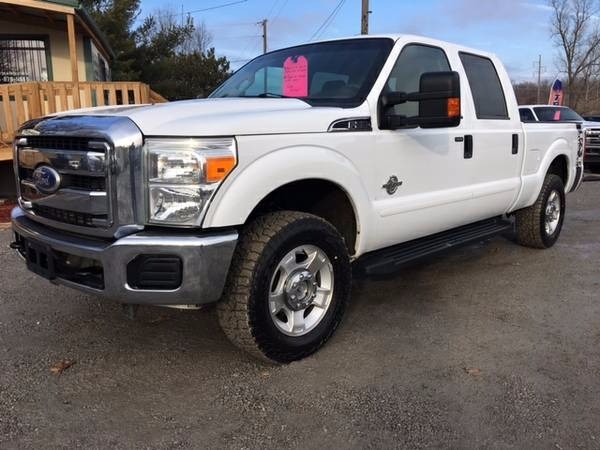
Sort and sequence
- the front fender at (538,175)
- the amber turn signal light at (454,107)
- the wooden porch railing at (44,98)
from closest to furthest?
1. the amber turn signal light at (454,107)
2. the front fender at (538,175)
3. the wooden porch railing at (44,98)

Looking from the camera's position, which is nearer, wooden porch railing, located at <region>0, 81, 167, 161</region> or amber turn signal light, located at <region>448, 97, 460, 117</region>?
amber turn signal light, located at <region>448, 97, 460, 117</region>

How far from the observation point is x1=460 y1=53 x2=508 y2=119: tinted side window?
4.93m

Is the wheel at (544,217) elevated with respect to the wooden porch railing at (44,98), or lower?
lower

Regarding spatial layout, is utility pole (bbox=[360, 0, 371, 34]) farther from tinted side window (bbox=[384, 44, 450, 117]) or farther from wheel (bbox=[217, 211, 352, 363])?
wheel (bbox=[217, 211, 352, 363])

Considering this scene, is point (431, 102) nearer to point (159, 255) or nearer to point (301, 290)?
point (301, 290)

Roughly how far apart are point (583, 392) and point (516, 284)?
80.8 inches

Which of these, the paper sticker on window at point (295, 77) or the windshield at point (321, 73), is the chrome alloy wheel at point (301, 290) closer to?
the windshield at point (321, 73)

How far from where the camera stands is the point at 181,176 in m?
2.87

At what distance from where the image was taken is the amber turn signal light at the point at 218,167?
9.39 ft

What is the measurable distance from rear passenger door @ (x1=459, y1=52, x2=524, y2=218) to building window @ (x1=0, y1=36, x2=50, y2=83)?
35.1ft

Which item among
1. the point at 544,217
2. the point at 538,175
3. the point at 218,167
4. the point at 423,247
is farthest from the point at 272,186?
the point at 544,217

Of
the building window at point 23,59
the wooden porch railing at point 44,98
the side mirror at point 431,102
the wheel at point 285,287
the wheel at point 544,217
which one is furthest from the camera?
the building window at point 23,59

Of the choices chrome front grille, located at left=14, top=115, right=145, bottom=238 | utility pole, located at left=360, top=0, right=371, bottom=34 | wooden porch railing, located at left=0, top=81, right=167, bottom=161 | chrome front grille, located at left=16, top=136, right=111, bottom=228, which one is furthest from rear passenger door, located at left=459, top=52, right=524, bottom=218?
utility pole, located at left=360, top=0, right=371, bottom=34

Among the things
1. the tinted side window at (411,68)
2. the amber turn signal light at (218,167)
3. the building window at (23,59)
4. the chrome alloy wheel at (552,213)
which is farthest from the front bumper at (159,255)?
the building window at (23,59)
